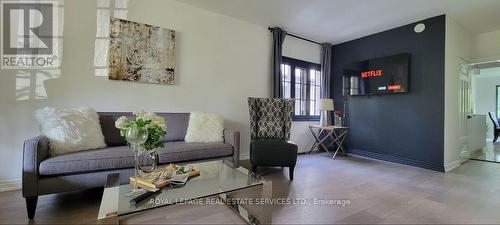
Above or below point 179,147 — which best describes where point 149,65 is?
above

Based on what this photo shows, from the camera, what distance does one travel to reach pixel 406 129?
373 centimetres

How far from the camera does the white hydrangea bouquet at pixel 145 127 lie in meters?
1.49

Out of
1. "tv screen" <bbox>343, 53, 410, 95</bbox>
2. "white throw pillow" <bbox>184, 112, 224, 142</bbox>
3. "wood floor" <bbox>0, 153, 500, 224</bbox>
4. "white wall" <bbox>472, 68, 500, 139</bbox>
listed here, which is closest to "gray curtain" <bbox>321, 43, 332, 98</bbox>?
"tv screen" <bbox>343, 53, 410, 95</bbox>

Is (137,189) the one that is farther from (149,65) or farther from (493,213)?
(493,213)

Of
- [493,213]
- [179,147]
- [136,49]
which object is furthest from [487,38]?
[136,49]

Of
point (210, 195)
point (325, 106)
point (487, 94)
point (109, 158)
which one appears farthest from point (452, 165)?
point (487, 94)

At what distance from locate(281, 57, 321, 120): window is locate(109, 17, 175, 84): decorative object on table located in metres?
A: 2.15

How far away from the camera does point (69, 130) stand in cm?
207

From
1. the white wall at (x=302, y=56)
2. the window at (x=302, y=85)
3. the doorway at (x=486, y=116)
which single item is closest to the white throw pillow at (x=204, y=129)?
the window at (x=302, y=85)

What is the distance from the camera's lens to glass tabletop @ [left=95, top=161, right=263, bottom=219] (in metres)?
1.16

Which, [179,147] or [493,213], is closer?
[493,213]

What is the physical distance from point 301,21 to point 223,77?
168 centimetres

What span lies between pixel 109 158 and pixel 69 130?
55cm

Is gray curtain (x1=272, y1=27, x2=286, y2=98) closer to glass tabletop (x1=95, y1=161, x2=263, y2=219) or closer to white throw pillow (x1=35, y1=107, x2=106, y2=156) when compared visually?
glass tabletop (x1=95, y1=161, x2=263, y2=219)
